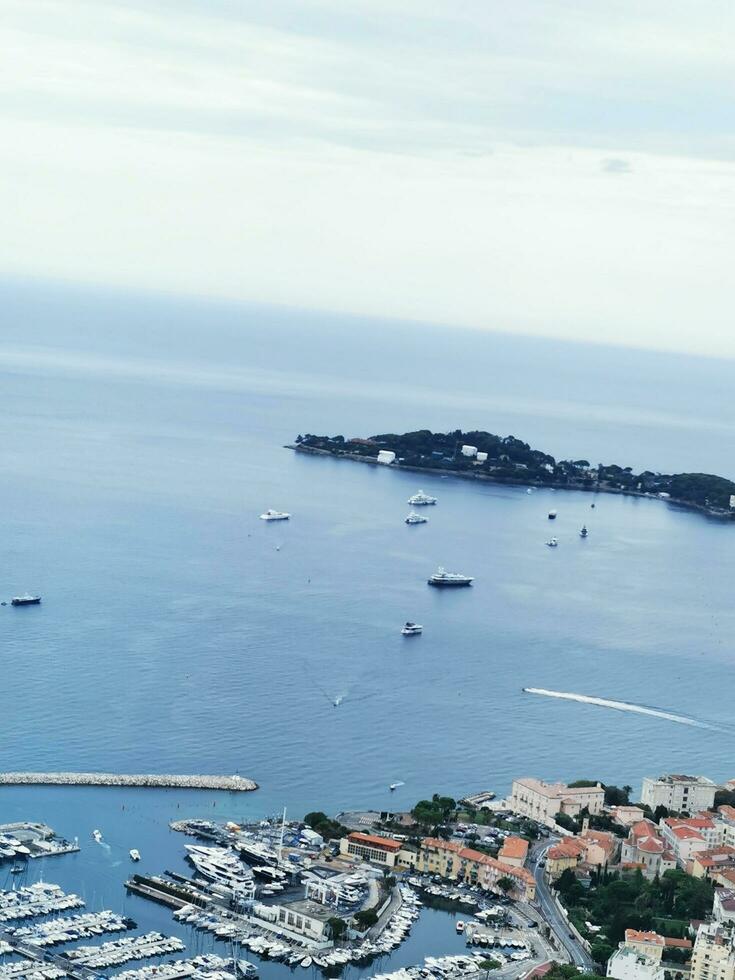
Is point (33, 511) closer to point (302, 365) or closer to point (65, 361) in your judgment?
point (65, 361)

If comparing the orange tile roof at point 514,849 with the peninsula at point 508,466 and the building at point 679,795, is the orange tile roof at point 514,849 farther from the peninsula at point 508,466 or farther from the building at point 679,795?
→ the peninsula at point 508,466

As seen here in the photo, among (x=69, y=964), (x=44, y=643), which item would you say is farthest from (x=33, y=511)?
(x=69, y=964)

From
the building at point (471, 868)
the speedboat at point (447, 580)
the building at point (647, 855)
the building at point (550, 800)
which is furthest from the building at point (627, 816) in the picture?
the speedboat at point (447, 580)

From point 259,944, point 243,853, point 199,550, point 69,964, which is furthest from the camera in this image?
point 199,550

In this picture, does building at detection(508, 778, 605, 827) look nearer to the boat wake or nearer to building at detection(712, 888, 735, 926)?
building at detection(712, 888, 735, 926)

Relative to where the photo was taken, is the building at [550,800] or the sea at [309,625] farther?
the sea at [309,625]

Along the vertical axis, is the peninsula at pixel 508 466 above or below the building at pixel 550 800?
above
